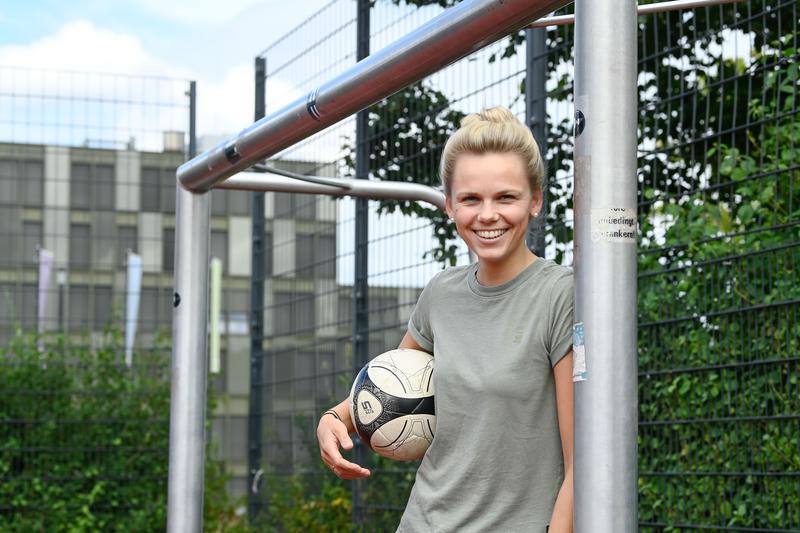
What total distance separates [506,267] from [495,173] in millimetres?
182

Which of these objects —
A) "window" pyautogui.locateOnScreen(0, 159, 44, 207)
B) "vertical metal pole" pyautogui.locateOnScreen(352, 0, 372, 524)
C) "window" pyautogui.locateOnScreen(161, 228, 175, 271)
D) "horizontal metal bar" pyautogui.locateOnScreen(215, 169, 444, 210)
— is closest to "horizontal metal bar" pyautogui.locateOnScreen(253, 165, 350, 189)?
"horizontal metal bar" pyautogui.locateOnScreen(215, 169, 444, 210)

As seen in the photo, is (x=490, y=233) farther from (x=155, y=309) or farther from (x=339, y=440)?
(x=155, y=309)

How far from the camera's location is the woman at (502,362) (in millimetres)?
2055

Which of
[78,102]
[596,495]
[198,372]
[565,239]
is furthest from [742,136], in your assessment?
[78,102]

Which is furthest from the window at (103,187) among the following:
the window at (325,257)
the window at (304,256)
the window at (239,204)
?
the window at (239,204)

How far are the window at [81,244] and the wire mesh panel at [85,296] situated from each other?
0.01m

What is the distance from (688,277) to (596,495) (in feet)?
8.18

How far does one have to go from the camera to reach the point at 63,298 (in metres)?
8.59

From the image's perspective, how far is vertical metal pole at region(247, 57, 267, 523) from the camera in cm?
732

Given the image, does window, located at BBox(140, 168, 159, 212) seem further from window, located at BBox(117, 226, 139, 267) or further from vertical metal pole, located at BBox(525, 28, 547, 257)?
vertical metal pole, located at BBox(525, 28, 547, 257)

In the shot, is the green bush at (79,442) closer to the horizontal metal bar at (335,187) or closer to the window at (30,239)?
the window at (30,239)

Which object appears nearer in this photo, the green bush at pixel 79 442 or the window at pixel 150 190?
the green bush at pixel 79 442

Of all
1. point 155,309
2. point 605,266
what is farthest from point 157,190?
point 605,266

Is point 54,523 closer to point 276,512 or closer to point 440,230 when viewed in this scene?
point 276,512
